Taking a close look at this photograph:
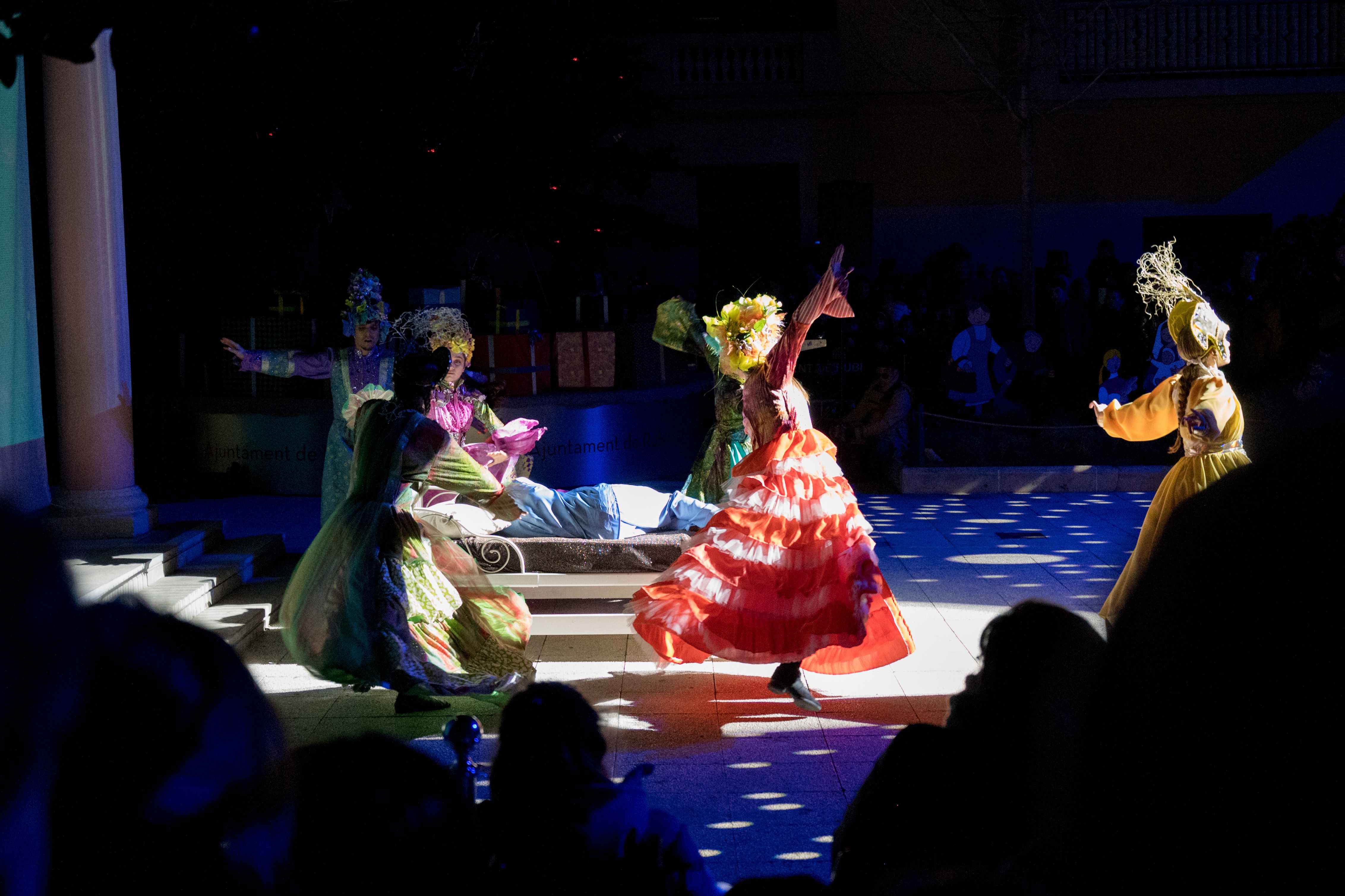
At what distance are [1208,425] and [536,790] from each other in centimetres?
444

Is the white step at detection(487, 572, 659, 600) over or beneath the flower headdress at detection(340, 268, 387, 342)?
beneath

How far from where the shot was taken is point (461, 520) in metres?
6.41

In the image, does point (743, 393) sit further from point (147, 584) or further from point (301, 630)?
point (147, 584)

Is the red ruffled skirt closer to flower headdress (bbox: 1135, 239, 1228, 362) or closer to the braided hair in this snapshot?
the braided hair

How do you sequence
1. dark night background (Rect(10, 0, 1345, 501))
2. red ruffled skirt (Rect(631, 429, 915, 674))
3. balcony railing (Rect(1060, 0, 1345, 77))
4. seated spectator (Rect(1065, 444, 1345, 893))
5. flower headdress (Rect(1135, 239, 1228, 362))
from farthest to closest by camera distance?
balcony railing (Rect(1060, 0, 1345, 77)) → dark night background (Rect(10, 0, 1345, 501)) → flower headdress (Rect(1135, 239, 1228, 362)) → red ruffled skirt (Rect(631, 429, 915, 674)) → seated spectator (Rect(1065, 444, 1345, 893))

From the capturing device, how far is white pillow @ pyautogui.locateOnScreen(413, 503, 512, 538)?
20.5 feet

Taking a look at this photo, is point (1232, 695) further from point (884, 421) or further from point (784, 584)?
point (884, 421)

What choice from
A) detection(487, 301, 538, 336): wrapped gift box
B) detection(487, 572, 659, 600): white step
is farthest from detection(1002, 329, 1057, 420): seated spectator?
detection(487, 572, 659, 600): white step

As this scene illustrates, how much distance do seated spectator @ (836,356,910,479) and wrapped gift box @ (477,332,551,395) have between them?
113 inches

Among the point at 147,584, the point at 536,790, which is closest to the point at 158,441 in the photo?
the point at 147,584

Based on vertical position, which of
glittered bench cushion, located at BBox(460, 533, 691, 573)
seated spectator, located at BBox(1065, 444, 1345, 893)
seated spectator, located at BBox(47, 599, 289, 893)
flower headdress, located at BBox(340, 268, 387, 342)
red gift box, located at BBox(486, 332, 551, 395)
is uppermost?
flower headdress, located at BBox(340, 268, 387, 342)

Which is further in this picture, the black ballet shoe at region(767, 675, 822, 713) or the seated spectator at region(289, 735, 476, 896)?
the black ballet shoe at region(767, 675, 822, 713)

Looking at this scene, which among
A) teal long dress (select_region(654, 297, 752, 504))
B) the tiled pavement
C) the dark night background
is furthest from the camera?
the dark night background

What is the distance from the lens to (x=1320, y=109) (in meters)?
16.9
